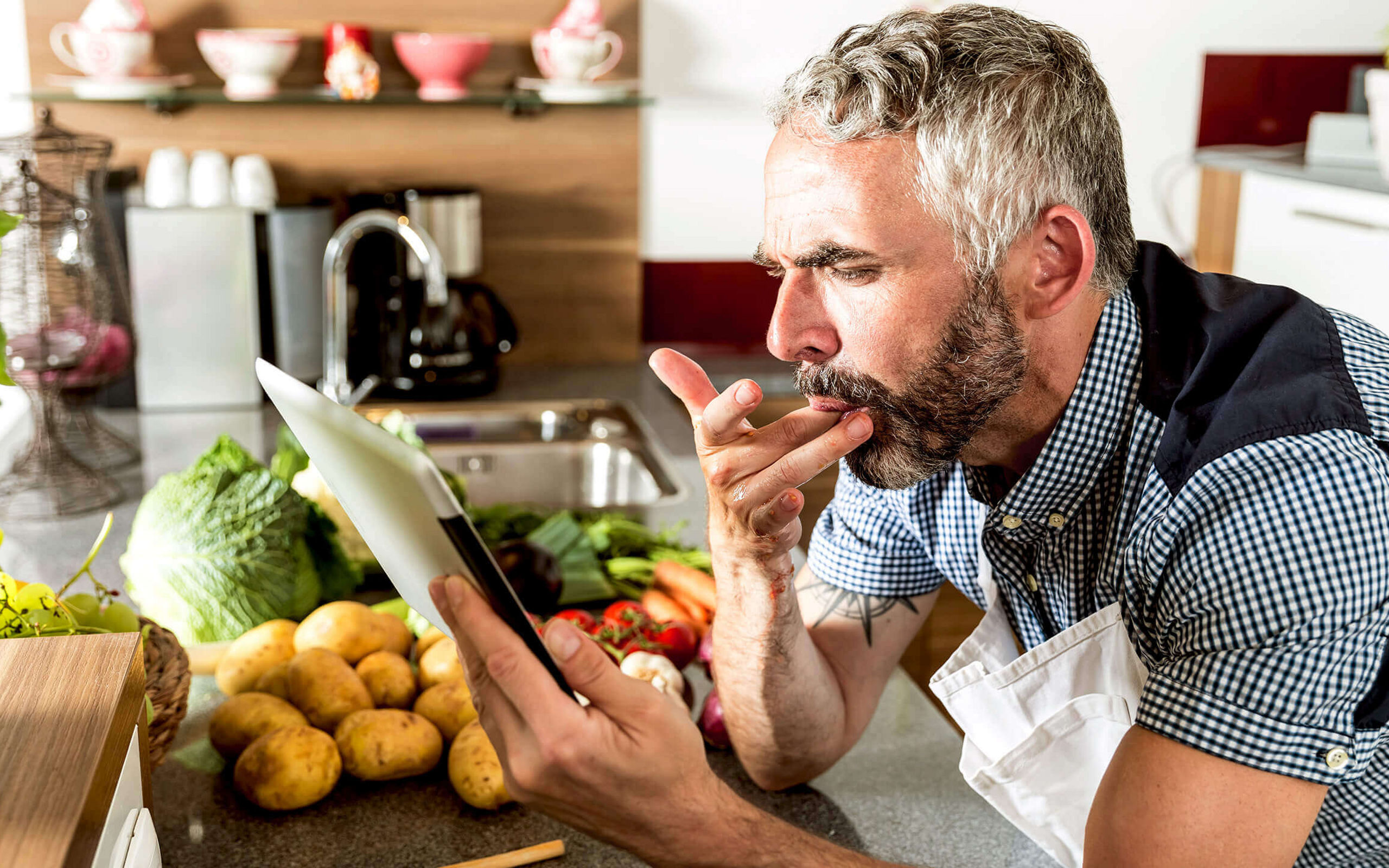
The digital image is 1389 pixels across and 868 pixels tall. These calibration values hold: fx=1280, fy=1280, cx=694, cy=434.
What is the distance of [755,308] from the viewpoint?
2762 millimetres

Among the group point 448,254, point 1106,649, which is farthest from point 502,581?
point 448,254

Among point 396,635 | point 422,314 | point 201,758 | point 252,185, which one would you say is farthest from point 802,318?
point 252,185

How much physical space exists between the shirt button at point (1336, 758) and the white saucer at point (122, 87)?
2170 mm

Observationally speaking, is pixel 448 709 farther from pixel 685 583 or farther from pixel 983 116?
pixel 983 116

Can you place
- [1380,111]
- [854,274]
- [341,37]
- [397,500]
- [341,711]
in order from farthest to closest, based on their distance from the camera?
[1380,111] → [341,37] → [341,711] → [854,274] → [397,500]

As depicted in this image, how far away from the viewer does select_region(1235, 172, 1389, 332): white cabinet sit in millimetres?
2400

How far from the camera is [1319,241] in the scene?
99.9 inches

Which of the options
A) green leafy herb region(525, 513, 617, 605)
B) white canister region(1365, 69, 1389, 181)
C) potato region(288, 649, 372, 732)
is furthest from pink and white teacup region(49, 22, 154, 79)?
white canister region(1365, 69, 1389, 181)

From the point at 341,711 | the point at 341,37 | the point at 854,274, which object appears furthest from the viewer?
the point at 341,37

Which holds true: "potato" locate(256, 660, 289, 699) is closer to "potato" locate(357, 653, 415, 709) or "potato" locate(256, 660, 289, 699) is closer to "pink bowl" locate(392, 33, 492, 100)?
"potato" locate(357, 653, 415, 709)

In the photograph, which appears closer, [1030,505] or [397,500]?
[397,500]

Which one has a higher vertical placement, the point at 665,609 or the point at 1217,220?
the point at 1217,220

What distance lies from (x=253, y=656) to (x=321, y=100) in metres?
1.46

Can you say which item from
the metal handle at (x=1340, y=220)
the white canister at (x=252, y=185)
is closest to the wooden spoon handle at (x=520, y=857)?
the white canister at (x=252, y=185)
